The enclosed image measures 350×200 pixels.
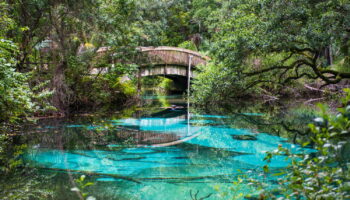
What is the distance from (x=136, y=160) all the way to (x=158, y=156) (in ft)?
1.24

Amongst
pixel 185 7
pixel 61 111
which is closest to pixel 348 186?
pixel 61 111

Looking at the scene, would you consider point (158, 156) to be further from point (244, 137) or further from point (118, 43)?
point (118, 43)

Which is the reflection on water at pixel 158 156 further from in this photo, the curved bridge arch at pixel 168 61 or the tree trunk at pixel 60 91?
the curved bridge arch at pixel 168 61

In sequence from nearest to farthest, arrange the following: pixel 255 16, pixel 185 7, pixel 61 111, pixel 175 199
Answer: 1. pixel 175 199
2. pixel 255 16
3. pixel 61 111
4. pixel 185 7

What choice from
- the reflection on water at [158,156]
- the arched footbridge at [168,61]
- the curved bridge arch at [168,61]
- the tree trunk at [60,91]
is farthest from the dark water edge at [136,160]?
the curved bridge arch at [168,61]

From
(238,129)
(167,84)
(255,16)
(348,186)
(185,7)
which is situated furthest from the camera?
(185,7)

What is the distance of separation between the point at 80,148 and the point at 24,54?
14.3 ft

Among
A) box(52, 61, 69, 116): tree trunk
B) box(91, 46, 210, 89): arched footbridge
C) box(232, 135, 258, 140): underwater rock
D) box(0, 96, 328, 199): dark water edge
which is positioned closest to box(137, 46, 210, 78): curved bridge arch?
box(91, 46, 210, 89): arched footbridge

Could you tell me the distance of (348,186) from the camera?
1513mm

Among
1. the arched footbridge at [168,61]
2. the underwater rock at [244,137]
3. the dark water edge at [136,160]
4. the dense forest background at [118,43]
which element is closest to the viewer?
the dark water edge at [136,160]

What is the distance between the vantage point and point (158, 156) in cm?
467

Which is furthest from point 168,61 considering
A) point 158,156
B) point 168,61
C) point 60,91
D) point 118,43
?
point 158,156

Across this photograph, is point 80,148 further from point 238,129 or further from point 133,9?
point 133,9

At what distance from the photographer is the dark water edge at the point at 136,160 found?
3.19 m
